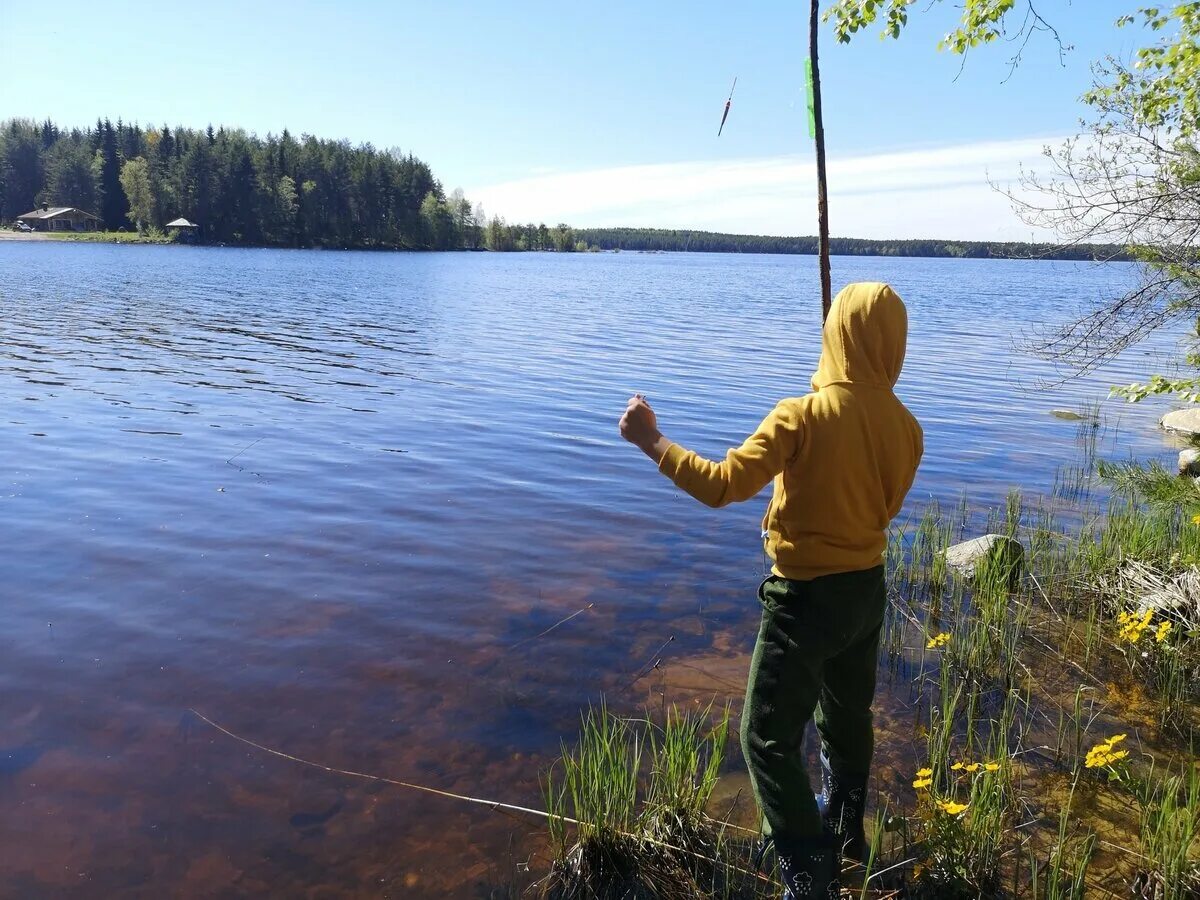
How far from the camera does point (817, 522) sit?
3121 millimetres

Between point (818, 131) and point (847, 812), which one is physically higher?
point (818, 131)

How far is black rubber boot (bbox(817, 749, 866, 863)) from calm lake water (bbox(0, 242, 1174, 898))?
1.48 metres

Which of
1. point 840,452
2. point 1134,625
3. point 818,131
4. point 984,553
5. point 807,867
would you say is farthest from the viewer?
point 984,553

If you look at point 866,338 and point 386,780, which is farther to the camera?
point 386,780

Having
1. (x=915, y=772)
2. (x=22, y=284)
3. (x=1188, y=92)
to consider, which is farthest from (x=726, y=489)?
(x=22, y=284)

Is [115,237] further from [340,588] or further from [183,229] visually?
[340,588]

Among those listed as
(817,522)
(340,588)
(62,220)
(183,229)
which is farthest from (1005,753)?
(62,220)

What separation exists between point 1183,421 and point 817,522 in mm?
17030

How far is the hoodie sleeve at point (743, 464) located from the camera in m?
2.91

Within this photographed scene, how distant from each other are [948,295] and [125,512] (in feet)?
186

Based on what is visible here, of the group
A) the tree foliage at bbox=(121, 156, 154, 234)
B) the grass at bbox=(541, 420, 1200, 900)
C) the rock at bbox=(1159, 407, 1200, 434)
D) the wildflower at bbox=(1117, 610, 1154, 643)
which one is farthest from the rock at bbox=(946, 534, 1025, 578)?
the tree foliage at bbox=(121, 156, 154, 234)

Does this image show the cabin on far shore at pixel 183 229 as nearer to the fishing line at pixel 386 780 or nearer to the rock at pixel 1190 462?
the rock at pixel 1190 462

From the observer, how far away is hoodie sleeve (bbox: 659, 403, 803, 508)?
2906mm

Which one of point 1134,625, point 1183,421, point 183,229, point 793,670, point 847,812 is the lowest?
point 847,812
